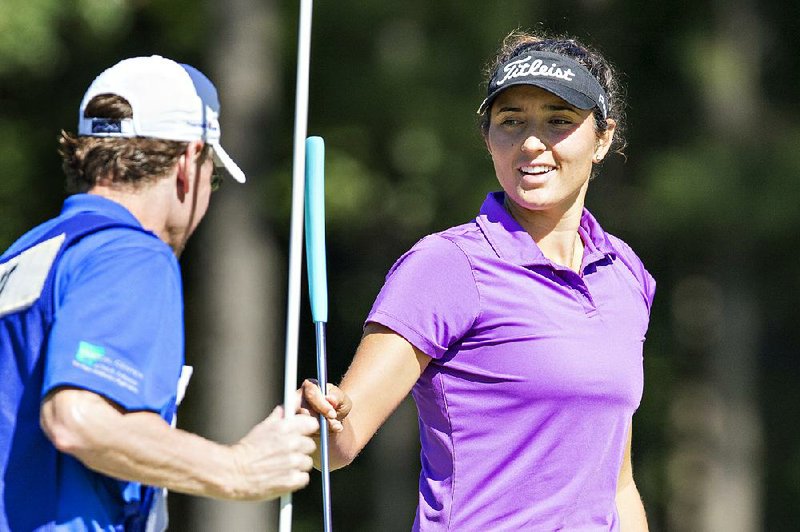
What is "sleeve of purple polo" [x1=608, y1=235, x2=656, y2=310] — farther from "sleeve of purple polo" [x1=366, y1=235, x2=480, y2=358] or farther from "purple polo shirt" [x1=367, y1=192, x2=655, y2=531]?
"sleeve of purple polo" [x1=366, y1=235, x2=480, y2=358]

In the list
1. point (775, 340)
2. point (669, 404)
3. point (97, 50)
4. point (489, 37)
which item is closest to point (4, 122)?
point (97, 50)

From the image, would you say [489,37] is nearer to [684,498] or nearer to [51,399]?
[684,498]

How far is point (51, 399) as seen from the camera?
8.29ft

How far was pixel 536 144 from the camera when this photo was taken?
339 centimetres

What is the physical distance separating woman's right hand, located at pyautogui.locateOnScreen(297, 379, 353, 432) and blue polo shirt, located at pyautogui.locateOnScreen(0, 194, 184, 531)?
47 centimetres

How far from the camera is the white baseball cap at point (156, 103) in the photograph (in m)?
2.76

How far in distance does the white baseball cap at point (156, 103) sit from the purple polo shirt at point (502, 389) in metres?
0.61

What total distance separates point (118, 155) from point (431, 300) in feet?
2.54

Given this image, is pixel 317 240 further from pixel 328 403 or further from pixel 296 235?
pixel 328 403

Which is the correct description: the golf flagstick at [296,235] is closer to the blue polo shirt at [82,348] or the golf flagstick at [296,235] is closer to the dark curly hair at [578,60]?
the blue polo shirt at [82,348]

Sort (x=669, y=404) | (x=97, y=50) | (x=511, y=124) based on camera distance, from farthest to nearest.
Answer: (x=669, y=404) < (x=97, y=50) < (x=511, y=124)

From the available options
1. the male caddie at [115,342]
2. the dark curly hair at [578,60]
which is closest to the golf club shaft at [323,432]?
the male caddie at [115,342]

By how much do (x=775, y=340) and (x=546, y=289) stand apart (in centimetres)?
1177

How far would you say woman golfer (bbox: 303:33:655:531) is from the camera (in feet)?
10.5
